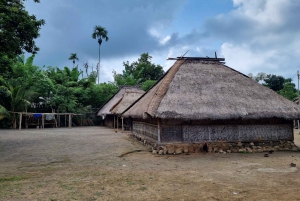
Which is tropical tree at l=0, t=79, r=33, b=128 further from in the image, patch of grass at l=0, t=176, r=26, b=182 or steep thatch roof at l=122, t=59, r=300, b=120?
patch of grass at l=0, t=176, r=26, b=182

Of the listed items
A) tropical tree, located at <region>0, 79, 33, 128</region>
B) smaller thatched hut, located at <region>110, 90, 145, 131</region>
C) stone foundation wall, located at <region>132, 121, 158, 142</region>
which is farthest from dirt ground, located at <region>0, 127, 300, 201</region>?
tropical tree, located at <region>0, 79, 33, 128</region>

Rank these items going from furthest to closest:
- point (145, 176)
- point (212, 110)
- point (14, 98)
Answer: point (14, 98) < point (212, 110) < point (145, 176)

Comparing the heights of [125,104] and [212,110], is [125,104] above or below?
above

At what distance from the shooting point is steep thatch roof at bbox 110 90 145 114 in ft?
74.4

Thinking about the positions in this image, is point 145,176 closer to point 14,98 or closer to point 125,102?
point 125,102

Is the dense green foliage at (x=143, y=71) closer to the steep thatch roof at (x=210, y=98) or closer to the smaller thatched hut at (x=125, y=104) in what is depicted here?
the smaller thatched hut at (x=125, y=104)

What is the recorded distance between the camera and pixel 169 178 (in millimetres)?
6707

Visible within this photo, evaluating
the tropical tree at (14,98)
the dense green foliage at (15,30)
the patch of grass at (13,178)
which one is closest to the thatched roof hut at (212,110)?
the patch of grass at (13,178)

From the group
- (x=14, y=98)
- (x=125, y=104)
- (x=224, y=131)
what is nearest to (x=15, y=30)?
(x=224, y=131)

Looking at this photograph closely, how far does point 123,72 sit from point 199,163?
32256 millimetres

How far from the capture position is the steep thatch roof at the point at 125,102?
2267 centimetres

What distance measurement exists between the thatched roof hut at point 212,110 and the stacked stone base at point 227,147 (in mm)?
252

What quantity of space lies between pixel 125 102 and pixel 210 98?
1325cm

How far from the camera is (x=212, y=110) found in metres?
10.8
